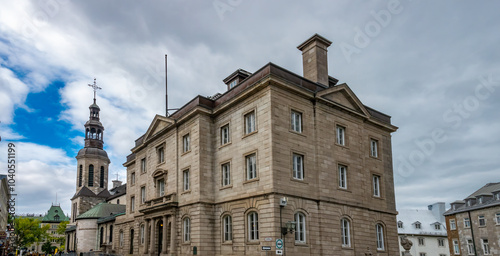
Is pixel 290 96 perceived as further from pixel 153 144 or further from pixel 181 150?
pixel 153 144

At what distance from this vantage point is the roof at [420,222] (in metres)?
68.3

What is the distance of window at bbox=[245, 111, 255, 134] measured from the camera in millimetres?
28844

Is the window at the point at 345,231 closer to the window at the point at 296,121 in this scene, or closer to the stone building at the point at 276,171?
the stone building at the point at 276,171

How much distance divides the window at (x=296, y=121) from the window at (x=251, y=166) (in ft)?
10.4

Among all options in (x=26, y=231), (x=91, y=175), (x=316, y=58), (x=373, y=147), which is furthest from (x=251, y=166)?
(x=26, y=231)

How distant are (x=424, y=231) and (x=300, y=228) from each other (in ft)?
161

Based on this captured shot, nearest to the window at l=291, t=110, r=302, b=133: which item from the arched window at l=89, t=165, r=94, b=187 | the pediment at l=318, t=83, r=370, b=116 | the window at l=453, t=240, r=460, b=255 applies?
the pediment at l=318, t=83, r=370, b=116

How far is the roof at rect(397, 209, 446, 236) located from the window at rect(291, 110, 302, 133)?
46.1m

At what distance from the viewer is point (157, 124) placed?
3794 centimetres

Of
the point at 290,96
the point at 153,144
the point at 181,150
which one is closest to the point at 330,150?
the point at 290,96

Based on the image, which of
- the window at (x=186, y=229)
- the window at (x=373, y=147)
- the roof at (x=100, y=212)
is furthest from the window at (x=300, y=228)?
the roof at (x=100, y=212)

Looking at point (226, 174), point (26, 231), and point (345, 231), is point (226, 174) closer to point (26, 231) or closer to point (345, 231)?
point (345, 231)

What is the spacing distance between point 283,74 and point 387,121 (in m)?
12.6

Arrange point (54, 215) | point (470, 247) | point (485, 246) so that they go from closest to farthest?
point (485, 246) → point (470, 247) → point (54, 215)
